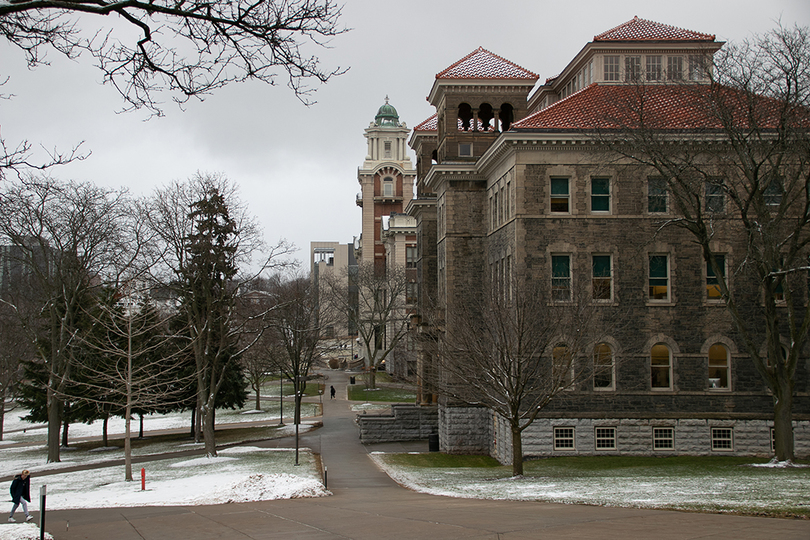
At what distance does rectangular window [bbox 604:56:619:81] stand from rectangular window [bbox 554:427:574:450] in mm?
15839

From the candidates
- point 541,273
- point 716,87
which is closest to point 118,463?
point 541,273

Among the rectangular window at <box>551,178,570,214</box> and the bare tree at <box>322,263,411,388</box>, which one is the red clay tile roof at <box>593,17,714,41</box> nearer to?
the rectangular window at <box>551,178,570,214</box>

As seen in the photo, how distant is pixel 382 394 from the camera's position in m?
66.9

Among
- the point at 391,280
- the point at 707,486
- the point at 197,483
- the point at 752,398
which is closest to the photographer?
the point at 707,486

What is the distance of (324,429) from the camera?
47.3 m

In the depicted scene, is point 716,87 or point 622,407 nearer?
point 716,87

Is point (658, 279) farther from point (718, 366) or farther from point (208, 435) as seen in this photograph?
point (208, 435)

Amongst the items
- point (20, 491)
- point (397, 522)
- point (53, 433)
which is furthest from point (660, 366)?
point (53, 433)

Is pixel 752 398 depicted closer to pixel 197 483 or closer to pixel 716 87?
pixel 716 87

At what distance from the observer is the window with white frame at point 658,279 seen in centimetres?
3038

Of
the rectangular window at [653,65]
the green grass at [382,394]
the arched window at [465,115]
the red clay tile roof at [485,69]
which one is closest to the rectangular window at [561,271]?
the rectangular window at [653,65]

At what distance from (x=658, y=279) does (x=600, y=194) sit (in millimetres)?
4064

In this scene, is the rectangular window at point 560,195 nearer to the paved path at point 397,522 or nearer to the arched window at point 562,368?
the arched window at point 562,368

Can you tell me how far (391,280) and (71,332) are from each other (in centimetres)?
4133
